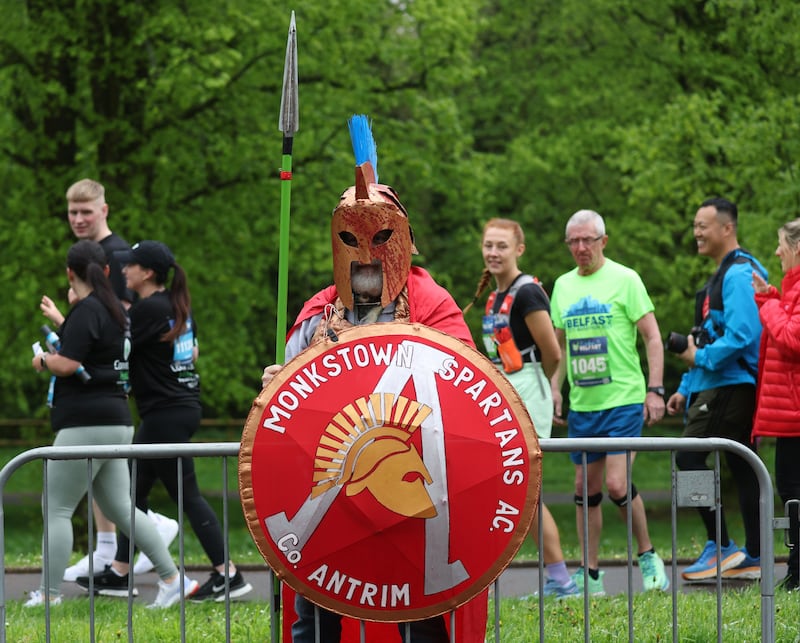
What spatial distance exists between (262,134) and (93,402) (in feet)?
29.4

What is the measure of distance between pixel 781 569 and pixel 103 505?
13.0ft

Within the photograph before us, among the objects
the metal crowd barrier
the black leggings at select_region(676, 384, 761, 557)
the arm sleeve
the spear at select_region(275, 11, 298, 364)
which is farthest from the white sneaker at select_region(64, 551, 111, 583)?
the arm sleeve

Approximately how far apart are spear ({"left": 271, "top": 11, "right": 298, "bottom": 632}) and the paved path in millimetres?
2733

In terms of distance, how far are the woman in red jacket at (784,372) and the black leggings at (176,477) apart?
10.00 ft

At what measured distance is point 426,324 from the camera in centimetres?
418

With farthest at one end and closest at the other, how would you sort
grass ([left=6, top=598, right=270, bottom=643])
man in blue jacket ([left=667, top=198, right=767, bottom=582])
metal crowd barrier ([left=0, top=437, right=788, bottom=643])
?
man in blue jacket ([left=667, top=198, right=767, bottom=582])
grass ([left=6, top=598, right=270, bottom=643])
metal crowd barrier ([left=0, top=437, right=788, bottom=643])

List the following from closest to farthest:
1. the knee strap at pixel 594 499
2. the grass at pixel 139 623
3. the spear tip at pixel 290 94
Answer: the spear tip at pixel 290 94 < the grass at pixel 139 623 < the knee strap at pixel 594 499

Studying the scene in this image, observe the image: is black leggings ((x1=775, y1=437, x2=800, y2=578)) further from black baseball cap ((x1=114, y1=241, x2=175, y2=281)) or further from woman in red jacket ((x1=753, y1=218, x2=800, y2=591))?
black baseball cap ((x1=114, y1=241, x2=175, y2=281))

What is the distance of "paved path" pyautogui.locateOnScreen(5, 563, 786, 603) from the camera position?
734 centimetres

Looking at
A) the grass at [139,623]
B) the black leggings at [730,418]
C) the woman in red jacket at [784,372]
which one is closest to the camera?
the grass at [139,623]

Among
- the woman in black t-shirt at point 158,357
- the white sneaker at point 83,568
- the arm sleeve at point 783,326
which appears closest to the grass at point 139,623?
the woman in black t-shirt at point 158,357

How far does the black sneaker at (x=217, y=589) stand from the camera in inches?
278

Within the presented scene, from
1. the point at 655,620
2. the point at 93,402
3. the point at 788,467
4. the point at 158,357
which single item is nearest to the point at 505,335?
the point at 788,467

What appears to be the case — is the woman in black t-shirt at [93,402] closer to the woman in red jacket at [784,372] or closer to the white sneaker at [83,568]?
the white sneaker at [83,568]
